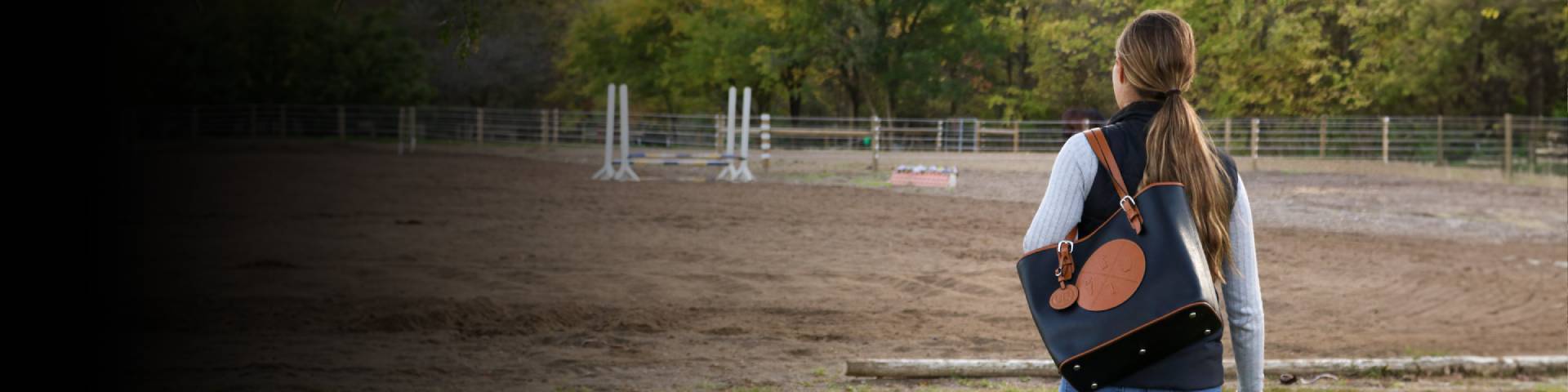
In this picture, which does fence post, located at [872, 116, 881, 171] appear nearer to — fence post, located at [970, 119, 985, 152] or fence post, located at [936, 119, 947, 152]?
fence post, located at [936, 119, 947, 152]

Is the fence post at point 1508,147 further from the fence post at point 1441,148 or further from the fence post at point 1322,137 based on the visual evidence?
the fence post at point 1322,137

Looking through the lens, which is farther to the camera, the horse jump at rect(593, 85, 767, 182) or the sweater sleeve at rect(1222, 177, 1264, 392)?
the horse jump at rect(593, 85, 767, 182)

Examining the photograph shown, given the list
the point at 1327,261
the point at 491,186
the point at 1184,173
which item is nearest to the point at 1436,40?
the point at 1327,261

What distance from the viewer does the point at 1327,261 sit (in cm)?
861

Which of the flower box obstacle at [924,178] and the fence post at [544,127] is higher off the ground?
the fence post at [544,127]

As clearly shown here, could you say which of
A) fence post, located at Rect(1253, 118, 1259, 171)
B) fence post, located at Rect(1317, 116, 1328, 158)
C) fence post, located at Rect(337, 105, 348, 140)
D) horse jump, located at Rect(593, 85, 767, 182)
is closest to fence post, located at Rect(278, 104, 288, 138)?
fence post, located at Rect(337, 105, 348, 140)

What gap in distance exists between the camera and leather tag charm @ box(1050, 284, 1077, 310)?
1.42m

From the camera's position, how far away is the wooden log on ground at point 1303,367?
4215mm

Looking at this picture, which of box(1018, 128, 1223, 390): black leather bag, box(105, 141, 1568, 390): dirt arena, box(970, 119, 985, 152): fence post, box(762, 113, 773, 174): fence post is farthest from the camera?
box(970, 119, 985, 152): fence post

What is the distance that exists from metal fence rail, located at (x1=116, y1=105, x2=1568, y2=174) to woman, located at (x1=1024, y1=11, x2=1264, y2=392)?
31.5 feet

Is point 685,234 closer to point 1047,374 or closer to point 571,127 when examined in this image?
point 1047,374

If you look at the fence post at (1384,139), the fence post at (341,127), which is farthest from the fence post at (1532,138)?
the fence post at (341,127)

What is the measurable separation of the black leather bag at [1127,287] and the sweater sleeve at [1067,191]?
0.01m

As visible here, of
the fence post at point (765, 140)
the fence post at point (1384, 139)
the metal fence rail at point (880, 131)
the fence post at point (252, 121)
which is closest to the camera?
the metal fence rail at point (880, 131)
